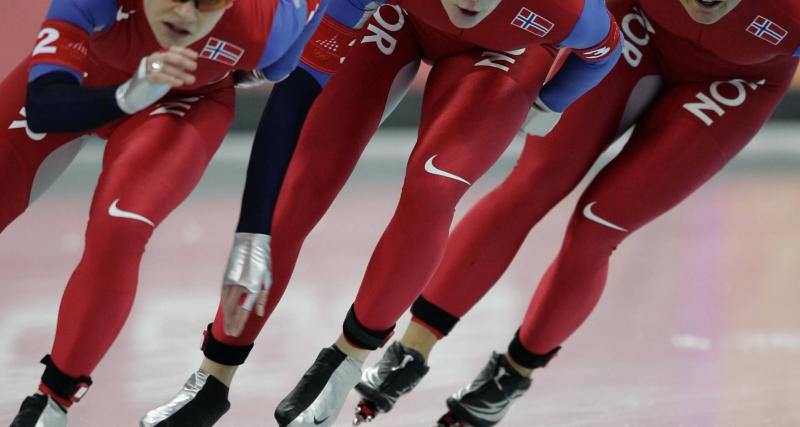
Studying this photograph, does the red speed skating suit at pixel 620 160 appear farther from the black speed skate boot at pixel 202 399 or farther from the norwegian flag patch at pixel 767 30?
the black speed skate boot at pixel 202 399

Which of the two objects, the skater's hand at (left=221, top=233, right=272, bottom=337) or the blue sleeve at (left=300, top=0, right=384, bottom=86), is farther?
the blue sleeve at (left=300, top=0, right=384, bottom=86)

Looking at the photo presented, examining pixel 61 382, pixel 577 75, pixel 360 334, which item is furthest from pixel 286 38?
pixel 61 382

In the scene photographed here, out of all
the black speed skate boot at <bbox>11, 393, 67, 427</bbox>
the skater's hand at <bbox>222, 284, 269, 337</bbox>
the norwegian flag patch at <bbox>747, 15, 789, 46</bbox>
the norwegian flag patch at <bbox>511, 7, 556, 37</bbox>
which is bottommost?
the black speed skate boot at <bbox>11, 393, 67, 427</bbox>

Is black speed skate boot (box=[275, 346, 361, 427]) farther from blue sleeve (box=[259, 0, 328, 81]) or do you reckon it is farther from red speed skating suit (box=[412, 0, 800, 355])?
blue sleeve (box=[259, 0, 328, 81])

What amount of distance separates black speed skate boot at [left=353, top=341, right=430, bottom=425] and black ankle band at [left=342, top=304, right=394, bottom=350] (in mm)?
212

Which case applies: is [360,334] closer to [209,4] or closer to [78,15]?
[209,4]

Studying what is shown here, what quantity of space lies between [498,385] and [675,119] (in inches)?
38.9

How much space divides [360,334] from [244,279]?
430mm

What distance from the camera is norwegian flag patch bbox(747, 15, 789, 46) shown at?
3.63 metres

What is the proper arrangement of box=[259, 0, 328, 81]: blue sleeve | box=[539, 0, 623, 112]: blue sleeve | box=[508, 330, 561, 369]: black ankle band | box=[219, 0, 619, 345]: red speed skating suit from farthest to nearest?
box=[508, 330, 561, 369]: black ankle band → box=[539, 0, 623, 112]: blue sleeve → box=[219, 0, 619, 345]: red speed skating suit → box=[259, 0, 328, 81]: blue sleeve

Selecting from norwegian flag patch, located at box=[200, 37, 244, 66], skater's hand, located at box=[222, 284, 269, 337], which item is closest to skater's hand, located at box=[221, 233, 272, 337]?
skater's hand, located at box=[222, 284, 269, 337]

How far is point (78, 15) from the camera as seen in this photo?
294 cm

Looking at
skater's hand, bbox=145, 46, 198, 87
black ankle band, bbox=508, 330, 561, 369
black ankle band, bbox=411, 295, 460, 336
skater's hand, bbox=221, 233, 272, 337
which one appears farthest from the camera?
black ankle band, bbox=508, 330, 561, 369

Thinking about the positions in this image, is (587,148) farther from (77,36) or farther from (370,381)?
(77,36)
